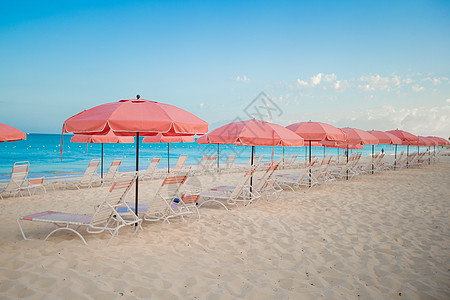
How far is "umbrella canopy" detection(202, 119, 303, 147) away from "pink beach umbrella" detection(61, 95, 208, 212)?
2023mm

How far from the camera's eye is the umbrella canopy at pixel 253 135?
20.4 ft

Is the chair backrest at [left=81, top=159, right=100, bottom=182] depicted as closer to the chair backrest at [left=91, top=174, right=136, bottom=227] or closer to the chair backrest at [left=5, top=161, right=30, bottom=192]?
the chair backrest at [left=5, top=161, right=30, bottom=192]

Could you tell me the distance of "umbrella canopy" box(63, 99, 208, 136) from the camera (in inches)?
147

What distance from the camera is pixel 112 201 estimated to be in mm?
4004

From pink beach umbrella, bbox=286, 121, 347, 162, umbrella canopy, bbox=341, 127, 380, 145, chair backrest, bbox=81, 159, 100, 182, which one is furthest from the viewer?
umbrella canopy, bbox=341, 127, 380, 145

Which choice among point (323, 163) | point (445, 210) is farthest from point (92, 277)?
point (323, 163)

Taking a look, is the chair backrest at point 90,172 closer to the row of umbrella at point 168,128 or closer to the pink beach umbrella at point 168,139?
the row of umbrella at point 168,128

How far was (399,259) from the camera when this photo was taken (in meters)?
3.54

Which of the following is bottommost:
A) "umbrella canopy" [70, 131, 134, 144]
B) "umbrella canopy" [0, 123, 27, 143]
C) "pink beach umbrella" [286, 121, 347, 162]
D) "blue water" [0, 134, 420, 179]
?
"blue water" [0, 134, 420, 179]

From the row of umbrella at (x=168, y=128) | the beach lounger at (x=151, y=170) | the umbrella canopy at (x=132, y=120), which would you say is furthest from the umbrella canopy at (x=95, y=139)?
the umbrella canopy at (x=132, y=120)

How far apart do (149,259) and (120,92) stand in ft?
138

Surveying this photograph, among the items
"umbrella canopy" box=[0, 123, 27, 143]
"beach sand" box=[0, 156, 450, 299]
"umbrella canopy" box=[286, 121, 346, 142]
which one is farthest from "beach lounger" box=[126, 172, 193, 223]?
"umbrella canopy" box=[286, 121, 346, 142]

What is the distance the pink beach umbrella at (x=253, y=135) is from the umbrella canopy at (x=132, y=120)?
2013 millimetres

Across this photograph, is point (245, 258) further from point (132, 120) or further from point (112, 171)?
point (112, 171)
